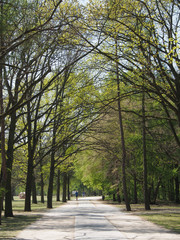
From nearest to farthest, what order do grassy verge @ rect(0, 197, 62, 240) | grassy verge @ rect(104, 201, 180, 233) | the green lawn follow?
1. grassy verge @ rect(0, 197, 62, 240)
2. grassy verge @ rect(104, 201, 180, 233)
3. the green lawn

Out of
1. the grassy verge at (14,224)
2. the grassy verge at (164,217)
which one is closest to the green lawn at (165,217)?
the grassy verge at (164,217)

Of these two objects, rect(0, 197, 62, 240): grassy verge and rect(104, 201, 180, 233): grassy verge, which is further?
rect(104, 201, 180, 233): grassy verge

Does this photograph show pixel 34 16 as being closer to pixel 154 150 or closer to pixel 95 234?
pixel 95 234

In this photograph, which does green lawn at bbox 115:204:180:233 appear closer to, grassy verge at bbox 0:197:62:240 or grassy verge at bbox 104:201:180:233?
grassy verge at bbox 104:201:180:233

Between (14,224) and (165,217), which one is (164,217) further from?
(14,224)

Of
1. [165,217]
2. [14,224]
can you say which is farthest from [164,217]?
[14,224]

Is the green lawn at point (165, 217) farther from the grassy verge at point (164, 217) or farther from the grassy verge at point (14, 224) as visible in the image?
the grassy verge at point (14, 224)

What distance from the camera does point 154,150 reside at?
28.5 metres

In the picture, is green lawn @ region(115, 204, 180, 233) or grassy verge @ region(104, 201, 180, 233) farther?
green lawn @ region(115, 204, 180, 233)

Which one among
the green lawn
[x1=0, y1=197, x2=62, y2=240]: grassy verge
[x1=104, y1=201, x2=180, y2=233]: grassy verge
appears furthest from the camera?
the green lawn

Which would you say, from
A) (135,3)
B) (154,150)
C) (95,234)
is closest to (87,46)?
(135,3)

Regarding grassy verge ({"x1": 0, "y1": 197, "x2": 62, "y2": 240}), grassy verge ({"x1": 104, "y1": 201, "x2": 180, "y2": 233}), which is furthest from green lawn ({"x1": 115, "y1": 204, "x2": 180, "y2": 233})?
grassy verge ({"x1": 0, "y1": 197, "x2": 62, "y2": 240})

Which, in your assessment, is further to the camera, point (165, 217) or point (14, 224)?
point (165, 217)

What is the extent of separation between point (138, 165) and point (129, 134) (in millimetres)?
2881
